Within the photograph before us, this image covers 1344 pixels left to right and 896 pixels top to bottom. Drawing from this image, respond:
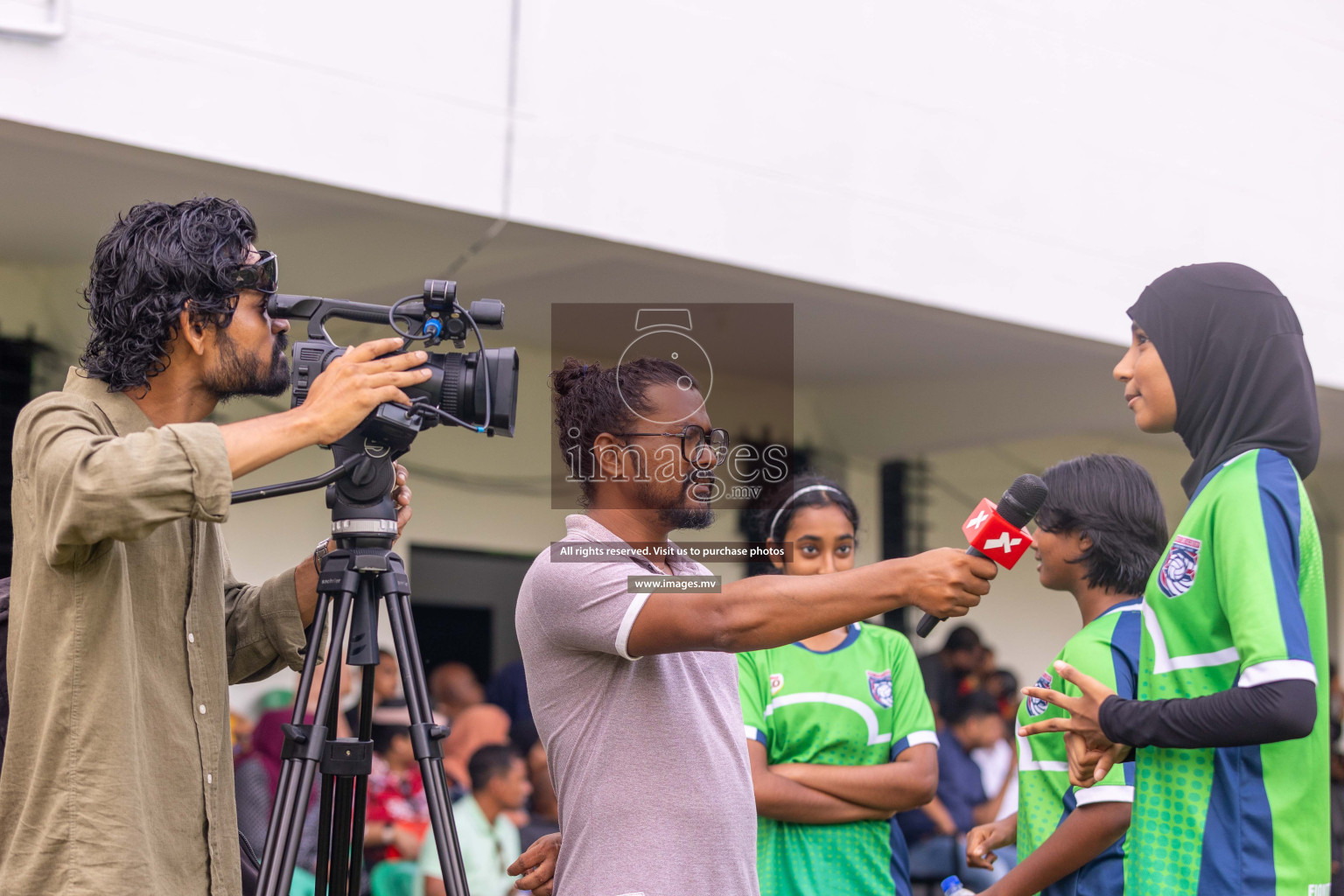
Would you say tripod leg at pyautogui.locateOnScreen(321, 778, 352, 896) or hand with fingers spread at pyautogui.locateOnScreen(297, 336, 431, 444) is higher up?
hand with fingers spread at pyautogui.locateOnScreen(297, 336, 431, 444)

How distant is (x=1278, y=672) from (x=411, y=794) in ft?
12.2

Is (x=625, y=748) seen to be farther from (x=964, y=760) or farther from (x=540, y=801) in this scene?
(x=964, y=760)

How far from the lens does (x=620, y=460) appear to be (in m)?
2.14

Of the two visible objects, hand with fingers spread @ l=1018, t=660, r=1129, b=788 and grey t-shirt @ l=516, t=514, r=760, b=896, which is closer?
grey t-shirt @ l=516, t=514, r=760, b=896

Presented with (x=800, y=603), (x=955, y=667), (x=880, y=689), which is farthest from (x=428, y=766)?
(x=955, y=667)

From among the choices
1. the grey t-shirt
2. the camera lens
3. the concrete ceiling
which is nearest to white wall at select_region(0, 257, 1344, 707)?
the concrete ceiling

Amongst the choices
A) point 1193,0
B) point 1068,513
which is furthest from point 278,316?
point 1193,0

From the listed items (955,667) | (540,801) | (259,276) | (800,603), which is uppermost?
(259,276)

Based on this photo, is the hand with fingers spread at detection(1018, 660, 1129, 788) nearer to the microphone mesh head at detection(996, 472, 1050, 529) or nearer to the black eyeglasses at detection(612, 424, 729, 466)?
the microphone mesh head at detection(996, 472, 1050, 529)

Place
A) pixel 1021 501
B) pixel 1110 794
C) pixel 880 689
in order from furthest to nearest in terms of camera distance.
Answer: pixel 880 689 < pixel 1110 794 < pixel 1021 501

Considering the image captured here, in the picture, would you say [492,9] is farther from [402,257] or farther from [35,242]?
[35,242]

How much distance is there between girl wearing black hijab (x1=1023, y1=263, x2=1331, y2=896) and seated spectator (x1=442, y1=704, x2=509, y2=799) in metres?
3.60

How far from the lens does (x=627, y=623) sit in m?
1.91

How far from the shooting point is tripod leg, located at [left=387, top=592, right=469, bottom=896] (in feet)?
6.35
